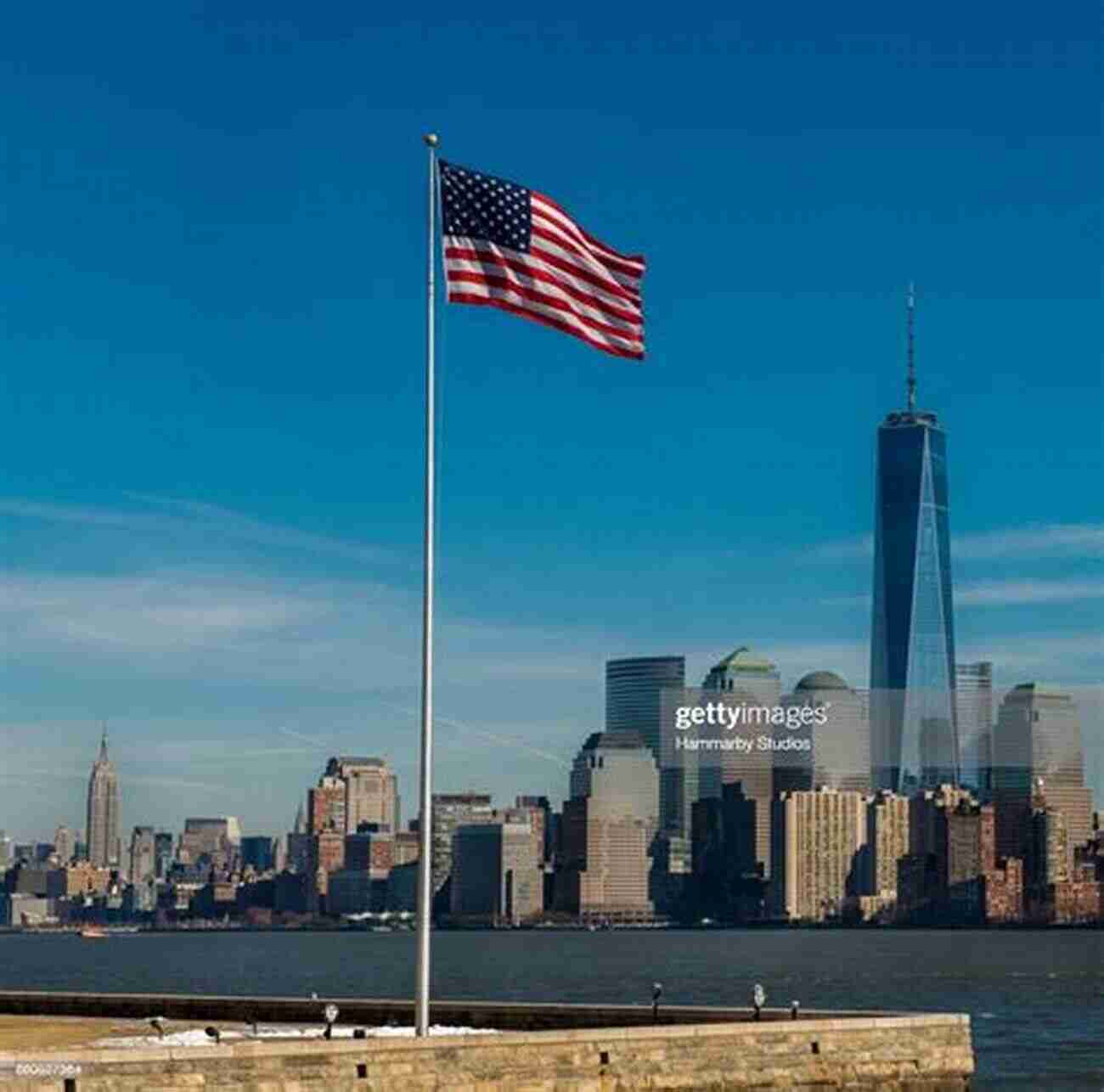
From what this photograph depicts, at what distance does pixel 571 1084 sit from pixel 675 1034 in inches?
118

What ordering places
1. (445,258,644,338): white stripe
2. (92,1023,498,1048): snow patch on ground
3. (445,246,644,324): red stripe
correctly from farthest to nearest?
(92,1023,498,1048): snow patch on ground
(445,246,644,324): red stripe
(445,258,644,338): white stripe

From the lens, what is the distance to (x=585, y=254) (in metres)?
47.9

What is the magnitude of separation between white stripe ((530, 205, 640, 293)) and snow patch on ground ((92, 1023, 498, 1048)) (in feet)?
51.3

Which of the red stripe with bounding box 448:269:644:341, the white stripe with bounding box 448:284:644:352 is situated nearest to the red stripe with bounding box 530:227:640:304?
the red stripe with bounding box 448:269:644:341

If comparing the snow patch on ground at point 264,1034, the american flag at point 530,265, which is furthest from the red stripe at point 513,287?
the snow patch on ground at point 264,1034

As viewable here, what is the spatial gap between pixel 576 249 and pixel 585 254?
25 cm

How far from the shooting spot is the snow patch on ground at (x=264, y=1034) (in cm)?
5469

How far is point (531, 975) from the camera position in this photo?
603ft

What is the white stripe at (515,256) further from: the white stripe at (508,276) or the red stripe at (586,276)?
the white stripe at (508,276)

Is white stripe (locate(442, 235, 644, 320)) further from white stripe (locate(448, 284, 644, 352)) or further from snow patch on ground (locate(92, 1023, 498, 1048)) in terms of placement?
snow patch on ground (locate(92, 1023, 498, 1048))

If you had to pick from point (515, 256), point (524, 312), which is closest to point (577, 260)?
point (515, 256)

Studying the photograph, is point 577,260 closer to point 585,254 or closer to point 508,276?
point 585,254

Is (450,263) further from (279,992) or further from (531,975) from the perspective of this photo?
(531,975)

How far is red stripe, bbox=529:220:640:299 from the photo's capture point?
4728 cm
